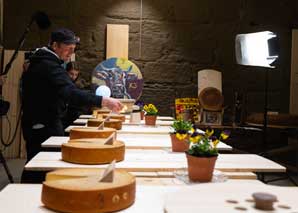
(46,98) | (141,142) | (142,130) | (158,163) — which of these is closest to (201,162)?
(158,163)

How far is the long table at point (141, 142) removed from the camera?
2219 mm

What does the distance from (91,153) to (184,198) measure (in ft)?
2.31

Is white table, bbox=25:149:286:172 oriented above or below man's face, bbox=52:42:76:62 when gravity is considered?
below

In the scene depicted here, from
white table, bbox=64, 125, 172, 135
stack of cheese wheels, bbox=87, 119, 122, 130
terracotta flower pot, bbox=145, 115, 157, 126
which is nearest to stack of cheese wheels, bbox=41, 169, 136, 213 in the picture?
stack of cheese wheels, bbox=87, 119, 122, 130

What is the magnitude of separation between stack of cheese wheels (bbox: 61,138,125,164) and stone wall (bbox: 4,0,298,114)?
4.07 m

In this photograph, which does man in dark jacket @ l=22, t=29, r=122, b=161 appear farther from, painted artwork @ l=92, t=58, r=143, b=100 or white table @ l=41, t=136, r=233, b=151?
painted artwork @ l=92, t=58, r=143, b=100

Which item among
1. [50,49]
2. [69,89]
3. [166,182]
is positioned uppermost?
[50,49]

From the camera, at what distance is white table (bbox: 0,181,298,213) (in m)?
0.94

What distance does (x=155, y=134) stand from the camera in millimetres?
2850

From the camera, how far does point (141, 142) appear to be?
238 cm

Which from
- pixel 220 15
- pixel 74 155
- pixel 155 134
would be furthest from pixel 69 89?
pixel 220 15

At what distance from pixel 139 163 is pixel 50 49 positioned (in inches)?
69.0

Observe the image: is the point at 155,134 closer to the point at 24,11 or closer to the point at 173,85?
the point at 173,85

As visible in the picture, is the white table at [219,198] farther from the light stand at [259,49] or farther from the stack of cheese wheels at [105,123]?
the light stand at [259,49]
